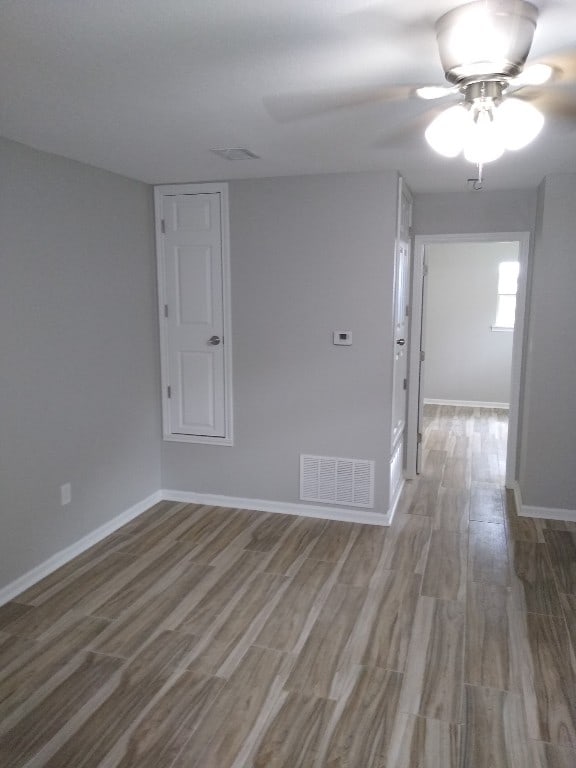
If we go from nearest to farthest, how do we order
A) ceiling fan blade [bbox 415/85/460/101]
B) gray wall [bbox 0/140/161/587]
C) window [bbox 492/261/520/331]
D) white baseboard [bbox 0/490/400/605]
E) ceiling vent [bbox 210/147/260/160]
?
ceiling fan blade [bbox 415/85/460/101] → gray wall [bbox 0/140/161/587] → ceiling vent [bbox 210/147/260/160] → white baseboard [bbox 0/490/400/605] → window [bbox 492/261/520/331]

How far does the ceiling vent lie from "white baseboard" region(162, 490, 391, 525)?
235 centimetres

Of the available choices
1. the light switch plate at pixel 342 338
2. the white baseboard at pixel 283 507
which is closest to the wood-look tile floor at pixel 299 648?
the white baseboard at pixel 283 507

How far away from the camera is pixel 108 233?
146 inches

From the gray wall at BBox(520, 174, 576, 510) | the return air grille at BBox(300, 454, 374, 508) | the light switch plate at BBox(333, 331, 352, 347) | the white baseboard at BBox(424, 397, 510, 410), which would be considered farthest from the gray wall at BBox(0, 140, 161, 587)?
the white baseboard at BBox(424, 397, 510, 410)

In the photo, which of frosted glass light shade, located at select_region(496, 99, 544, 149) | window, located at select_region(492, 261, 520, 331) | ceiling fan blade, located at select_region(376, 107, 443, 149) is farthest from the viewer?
window, located at select_region(492, 261, 520, 331)

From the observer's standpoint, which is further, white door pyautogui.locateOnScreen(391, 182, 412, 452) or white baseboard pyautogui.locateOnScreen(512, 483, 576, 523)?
white baseboard pyautogui.locateOnScreen(512, 483, 576, 523)

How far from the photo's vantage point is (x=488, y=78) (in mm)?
1723

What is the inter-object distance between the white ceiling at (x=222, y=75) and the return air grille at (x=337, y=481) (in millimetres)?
1964

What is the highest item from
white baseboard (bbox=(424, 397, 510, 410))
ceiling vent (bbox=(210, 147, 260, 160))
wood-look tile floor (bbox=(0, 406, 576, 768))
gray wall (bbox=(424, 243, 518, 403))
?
ceiling vent (bbox=(210, 147, 260, 160))

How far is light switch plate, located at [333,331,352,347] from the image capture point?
391 cm

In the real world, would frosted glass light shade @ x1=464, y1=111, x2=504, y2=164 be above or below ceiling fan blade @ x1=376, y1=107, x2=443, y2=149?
below

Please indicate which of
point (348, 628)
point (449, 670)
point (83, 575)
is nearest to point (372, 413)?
point (348, 628)

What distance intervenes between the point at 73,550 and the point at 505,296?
6.33m

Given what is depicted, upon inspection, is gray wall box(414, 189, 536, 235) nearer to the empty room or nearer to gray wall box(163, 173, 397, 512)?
the empty room
